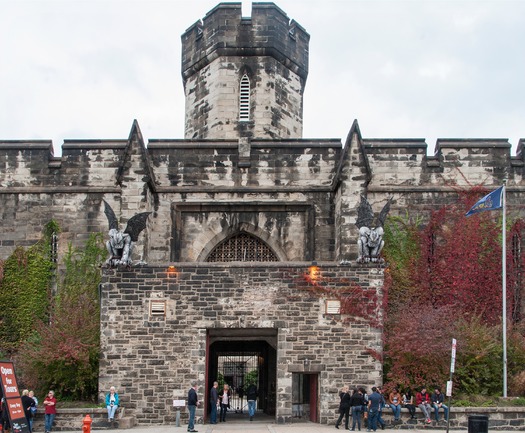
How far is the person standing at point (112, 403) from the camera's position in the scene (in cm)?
1972

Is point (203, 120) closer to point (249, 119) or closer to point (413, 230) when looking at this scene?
point (249, 119)

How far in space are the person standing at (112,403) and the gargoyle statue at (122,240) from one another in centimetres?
338

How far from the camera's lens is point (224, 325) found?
21.0 metres

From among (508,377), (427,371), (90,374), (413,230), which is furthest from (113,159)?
(508,377)

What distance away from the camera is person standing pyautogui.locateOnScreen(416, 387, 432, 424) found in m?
19.8

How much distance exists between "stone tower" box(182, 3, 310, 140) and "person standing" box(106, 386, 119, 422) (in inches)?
411

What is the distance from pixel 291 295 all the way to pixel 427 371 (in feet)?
13.2

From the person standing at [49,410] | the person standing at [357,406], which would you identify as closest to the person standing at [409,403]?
the person standing at [357,406]

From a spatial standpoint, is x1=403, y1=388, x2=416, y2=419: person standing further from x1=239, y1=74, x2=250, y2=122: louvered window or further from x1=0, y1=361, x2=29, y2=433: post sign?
x1=239, y1=74, x2=250, y2=122: louvered window

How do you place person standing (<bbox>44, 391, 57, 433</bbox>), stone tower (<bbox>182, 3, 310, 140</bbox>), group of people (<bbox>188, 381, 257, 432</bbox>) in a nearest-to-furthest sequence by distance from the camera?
group of people (<bbox>188, 381, 257, 432</bbox>)
person standing (<bbox>44, 391, 57, 433</bbox>)
stone tower (<bbox>182, 3, 310, 140</bbox>)

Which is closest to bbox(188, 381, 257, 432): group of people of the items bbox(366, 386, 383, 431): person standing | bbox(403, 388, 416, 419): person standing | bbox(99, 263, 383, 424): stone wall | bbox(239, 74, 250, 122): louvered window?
bbox(99, 263, 383, 424): stone wall

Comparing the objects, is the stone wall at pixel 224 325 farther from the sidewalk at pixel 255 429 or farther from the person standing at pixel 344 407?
the person standing at pixel 344 407

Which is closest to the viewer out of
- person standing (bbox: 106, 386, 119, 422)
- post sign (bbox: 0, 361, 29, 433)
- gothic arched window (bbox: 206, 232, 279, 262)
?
post sign (bbox: 0, 361, 29, 433)

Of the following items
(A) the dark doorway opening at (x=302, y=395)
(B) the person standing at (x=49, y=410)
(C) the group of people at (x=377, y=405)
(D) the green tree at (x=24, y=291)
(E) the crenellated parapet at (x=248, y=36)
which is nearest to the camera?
(B) the person standing at (x=49, y=410)
